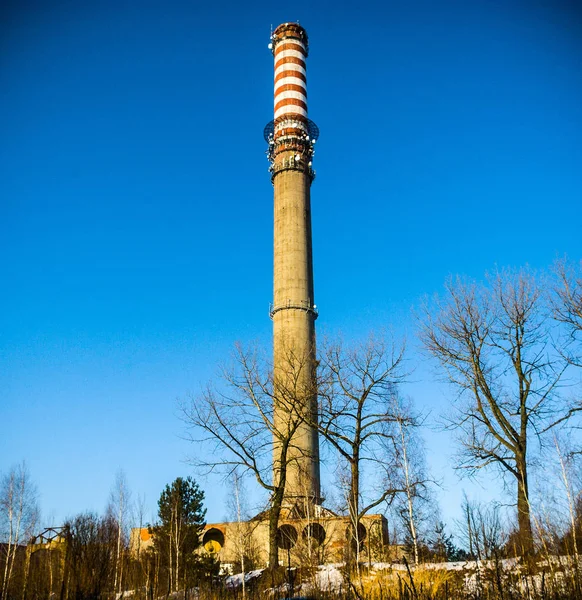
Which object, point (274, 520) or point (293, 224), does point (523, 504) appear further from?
point (293, 224)

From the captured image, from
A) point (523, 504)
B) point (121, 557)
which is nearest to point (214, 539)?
point (121, 557)

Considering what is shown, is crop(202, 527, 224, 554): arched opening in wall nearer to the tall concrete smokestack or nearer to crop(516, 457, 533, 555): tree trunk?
the tall concrete smokestack

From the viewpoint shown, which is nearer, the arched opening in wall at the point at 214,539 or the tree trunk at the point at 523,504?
the tree trunk at the point at 523,504

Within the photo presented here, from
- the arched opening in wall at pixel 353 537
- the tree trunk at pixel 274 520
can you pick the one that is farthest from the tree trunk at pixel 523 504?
the tree trunk at pixel 274 520

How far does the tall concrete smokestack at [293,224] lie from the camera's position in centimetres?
3534

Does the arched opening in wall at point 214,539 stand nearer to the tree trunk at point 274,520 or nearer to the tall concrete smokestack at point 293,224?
the tall concrete smokestack at point 293,224

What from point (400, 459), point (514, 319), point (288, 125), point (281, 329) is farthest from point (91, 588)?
point (288, 125)

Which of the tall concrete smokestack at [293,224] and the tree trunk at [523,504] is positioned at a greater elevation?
the tall concrete smokestack at [293,224]

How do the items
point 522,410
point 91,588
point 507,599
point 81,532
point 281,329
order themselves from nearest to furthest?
1. point 507,599
2. point 522,410
3. point 91,588
4. point 81,532
5. point 281,329

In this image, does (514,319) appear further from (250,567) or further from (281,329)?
(281,329)

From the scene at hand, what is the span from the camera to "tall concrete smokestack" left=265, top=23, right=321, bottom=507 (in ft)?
116

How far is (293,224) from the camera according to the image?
133 feet

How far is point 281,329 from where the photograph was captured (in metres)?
38.1

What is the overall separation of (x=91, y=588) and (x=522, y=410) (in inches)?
762
